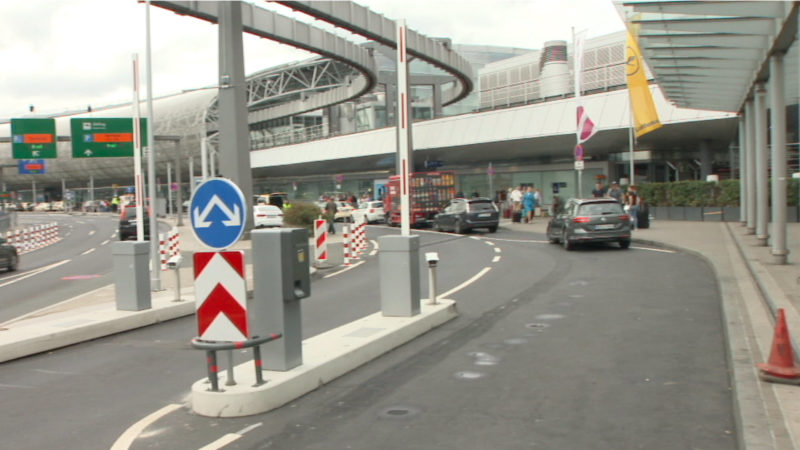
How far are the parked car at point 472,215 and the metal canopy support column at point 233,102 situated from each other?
345 inches

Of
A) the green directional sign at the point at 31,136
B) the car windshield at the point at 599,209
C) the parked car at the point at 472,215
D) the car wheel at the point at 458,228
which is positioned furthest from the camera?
the green directional sign at the point at 31,136

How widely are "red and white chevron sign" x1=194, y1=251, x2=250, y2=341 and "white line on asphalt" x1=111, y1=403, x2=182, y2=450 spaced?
2.49 feet

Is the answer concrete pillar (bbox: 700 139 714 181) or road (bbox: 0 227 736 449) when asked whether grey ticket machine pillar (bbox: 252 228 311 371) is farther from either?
concrete pillar (bbox: 700 139 714 181)

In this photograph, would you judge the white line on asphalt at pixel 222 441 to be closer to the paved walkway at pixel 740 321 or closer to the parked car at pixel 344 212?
the paved walkway at pixel 740 321

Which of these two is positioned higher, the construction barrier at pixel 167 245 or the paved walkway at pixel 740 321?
the construction barrier at pixel 167 245

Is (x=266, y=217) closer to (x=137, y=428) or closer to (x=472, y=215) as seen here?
(x=472, y=215)

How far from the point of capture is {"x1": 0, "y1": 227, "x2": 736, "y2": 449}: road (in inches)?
216

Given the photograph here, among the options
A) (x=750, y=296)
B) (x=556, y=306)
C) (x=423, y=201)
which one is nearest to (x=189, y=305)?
(x=556, y=306)

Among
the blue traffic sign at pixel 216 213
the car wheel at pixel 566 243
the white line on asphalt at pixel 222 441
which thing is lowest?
the white line on asphalt at pixel 222 441

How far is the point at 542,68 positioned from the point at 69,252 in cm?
3028

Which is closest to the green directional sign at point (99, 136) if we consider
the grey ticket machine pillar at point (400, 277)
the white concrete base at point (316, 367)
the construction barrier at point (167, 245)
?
the construction barrier at point (167, 245)

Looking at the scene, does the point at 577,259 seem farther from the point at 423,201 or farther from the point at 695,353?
the point at 423,201

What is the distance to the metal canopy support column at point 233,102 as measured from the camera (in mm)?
28391

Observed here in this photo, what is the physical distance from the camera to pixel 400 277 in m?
9.78
